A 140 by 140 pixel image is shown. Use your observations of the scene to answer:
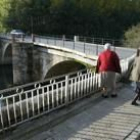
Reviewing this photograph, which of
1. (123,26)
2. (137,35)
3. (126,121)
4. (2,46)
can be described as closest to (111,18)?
(123,26)

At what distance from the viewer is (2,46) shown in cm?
5059

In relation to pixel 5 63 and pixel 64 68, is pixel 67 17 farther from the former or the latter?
pixel 64 68

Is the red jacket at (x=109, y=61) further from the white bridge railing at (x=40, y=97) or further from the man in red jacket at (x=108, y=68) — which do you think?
the white bridge railing at (x=40, y=97)

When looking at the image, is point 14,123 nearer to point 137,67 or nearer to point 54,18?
point 137,67

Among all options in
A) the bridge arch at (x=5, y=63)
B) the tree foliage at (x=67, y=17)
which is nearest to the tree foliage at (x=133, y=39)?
the bridge arch at (x=5, y=63)

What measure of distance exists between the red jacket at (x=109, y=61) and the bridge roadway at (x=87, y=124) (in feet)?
2.97

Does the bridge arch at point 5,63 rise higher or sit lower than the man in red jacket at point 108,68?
lower

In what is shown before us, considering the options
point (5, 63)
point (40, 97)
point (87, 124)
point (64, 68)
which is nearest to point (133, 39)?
point (64, 68)

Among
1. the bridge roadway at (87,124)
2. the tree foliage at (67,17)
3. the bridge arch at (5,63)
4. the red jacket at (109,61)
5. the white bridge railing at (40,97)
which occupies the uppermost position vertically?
the tree foliage at (67,17)

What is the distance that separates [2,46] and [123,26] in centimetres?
2150

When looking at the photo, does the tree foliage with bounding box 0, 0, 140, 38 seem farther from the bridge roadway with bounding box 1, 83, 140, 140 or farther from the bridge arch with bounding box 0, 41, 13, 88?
the bridge roadway with bounding box 1, 83, 140, 140

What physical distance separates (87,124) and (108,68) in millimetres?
2346

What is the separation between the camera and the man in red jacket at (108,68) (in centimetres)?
880

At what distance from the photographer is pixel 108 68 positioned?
8.95m
